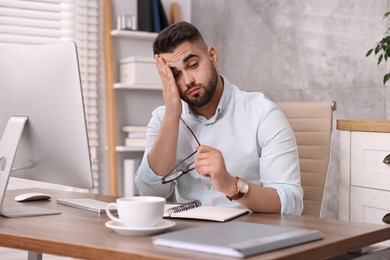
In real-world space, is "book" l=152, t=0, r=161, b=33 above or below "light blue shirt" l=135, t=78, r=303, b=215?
above

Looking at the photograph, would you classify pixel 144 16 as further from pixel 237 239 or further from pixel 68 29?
pixel 237 239

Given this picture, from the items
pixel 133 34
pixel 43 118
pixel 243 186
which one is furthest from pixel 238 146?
pixel 133 34

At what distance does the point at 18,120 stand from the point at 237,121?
0.71 m

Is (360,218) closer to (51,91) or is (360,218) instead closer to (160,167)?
(160,167)

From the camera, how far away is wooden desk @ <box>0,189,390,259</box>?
41.9 inches

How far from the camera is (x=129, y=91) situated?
4.01 m

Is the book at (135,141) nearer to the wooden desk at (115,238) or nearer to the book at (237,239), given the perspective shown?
the wooden desk at (115,238)

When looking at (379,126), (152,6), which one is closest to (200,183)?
(379,126)

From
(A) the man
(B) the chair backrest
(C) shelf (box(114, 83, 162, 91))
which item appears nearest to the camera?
(A) the man

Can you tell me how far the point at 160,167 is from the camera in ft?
6.33

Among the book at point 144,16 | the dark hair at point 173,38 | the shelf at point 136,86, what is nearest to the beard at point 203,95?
the dark hair at point 173,38

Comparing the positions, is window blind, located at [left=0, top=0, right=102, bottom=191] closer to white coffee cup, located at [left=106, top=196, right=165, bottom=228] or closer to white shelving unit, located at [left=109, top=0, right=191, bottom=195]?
white shelving unit, located at [left=109, top=0, right=191, bottom=195]

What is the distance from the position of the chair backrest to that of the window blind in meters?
1.80

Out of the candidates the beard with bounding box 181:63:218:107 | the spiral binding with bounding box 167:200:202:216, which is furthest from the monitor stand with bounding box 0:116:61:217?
the beard with bounding box 181:63:218:107
